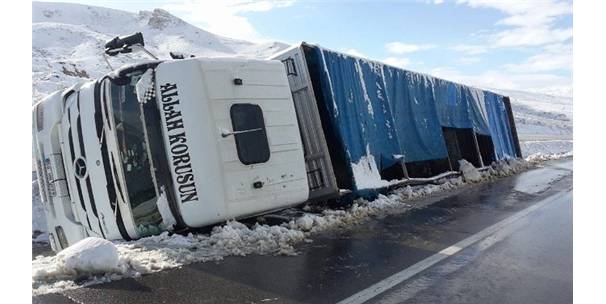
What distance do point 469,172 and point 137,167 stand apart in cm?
661

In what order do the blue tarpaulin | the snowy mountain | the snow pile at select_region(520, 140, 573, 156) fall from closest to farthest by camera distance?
1. the snowy mountain
2. the blue tarpaulin
3. the snow pile at select_region(520, 140, 573, 156)

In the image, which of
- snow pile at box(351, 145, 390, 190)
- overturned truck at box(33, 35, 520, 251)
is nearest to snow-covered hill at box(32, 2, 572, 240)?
overturned truck at box(33, 35, 520, 251)

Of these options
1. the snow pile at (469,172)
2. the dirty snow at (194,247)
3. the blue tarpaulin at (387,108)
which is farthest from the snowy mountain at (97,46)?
the snow pile at (469,172)


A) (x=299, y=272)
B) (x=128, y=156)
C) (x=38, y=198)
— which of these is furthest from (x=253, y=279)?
(x=38, y=198)

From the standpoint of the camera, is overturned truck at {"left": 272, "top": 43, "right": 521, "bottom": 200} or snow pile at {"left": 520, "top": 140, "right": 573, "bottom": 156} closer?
overturned truck at {"left": 272, "top": 43, "right": 521, "bottom": 200}

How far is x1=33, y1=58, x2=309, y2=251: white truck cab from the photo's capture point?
13.1 feet

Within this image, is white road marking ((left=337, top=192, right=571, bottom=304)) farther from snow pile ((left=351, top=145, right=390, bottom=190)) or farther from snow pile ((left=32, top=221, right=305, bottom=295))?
snow pile ((left=351, top=145, right=390, bottom=190))

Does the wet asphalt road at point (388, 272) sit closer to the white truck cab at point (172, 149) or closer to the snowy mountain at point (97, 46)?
the white truck cab at point (172, 149)

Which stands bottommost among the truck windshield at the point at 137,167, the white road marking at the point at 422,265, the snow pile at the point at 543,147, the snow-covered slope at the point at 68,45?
the snow pile at the point at 543,147

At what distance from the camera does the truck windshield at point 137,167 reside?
404 centimetres

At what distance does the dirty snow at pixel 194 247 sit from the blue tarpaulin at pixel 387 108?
0.97 m

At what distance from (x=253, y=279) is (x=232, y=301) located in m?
0.40

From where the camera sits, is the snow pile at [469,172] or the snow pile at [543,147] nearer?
the snow pile at [469,172]
